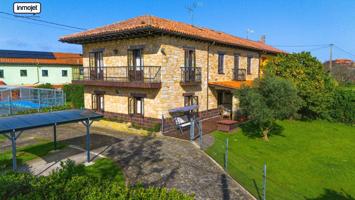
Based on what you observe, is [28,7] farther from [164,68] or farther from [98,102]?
[98,102]

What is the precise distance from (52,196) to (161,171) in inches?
221

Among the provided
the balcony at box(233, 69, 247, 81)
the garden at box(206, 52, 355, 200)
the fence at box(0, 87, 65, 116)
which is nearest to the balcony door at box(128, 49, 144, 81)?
the garden at box(206, 52, 355, 200)

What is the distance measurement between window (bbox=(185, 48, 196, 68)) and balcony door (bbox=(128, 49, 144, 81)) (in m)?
3.23

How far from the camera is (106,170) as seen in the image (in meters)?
10.3

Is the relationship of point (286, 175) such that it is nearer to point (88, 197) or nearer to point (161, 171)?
point (161, 171)

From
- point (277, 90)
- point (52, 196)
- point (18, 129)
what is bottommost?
point (52, 196)

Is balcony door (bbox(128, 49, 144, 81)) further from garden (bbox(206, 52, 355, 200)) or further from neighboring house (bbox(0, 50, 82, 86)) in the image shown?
→ neighboring house (bbox(0, 50, 82, 86))

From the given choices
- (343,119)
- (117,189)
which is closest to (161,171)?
(117,189)

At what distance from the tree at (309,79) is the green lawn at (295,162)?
119 inches

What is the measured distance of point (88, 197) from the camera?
4.89m

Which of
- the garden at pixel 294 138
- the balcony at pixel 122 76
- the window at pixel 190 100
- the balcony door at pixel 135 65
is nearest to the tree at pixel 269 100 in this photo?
the garden at pixel 294 138

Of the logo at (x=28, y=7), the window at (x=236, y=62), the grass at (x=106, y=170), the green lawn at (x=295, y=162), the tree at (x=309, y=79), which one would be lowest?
the green lawn at (x=295, y=162)

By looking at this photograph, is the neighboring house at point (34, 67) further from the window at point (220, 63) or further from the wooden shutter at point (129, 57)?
the window at point (220, 63)

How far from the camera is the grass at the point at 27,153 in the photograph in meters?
10.9
